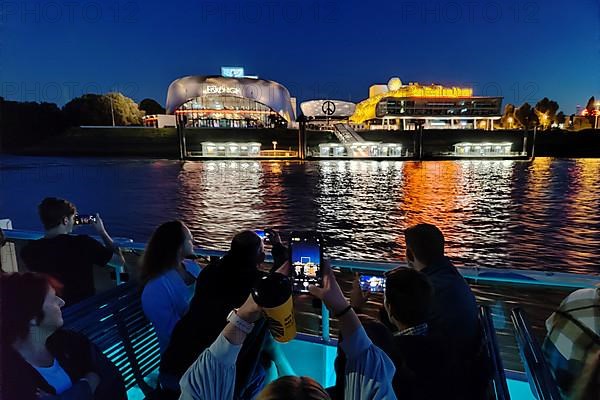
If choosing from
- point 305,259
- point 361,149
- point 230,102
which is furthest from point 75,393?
point 230,102

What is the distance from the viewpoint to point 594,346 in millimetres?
1096

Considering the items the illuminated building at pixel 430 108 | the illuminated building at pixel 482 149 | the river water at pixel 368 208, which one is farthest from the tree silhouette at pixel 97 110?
the illuminated building at pixel 482 149

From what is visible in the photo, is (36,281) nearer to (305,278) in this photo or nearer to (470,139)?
(305,278)

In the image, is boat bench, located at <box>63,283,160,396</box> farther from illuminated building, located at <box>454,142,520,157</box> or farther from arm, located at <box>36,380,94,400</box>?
illuminated building, located at <box>454,142,520,157</box>

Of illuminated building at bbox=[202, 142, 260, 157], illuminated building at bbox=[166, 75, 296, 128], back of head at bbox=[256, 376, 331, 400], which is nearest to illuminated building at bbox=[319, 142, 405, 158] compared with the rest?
illuminated building at bbox=[202, 142, 260, 157]

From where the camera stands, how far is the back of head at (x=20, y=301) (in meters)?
1.17

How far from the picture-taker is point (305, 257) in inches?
59.6

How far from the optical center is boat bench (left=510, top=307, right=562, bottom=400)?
0.97 m

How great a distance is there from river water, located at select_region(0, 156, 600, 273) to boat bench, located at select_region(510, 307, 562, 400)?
10.00 meters

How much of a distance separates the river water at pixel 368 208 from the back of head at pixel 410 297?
1013 centimetres

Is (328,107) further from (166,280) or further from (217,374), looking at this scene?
(217,374)

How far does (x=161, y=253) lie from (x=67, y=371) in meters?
0.65

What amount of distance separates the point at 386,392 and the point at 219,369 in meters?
0.39

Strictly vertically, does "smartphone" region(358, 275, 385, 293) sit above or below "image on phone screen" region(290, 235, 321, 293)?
below
